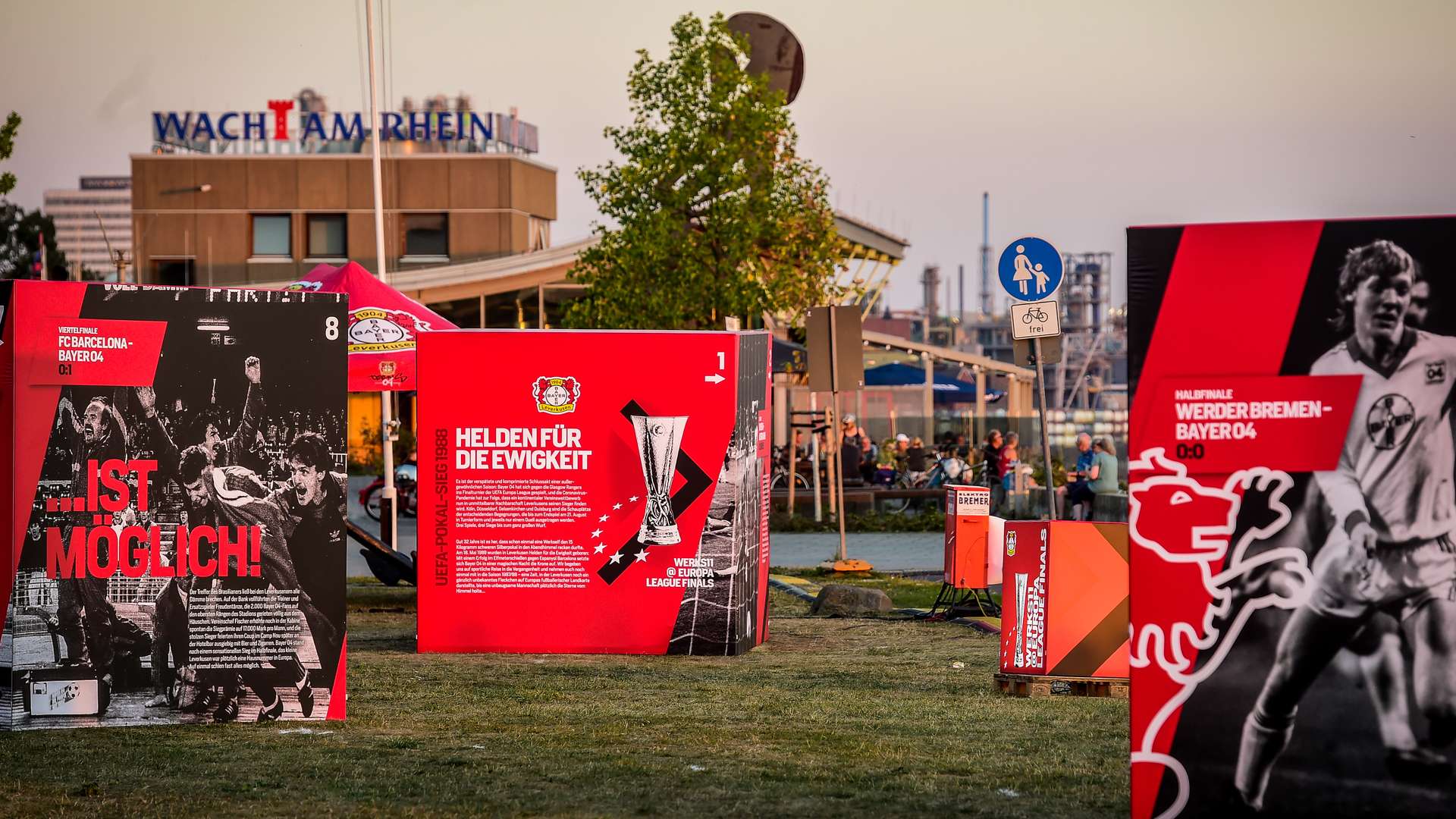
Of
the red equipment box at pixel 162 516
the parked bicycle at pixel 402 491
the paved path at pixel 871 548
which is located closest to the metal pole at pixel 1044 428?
the paved path at pixel 871 548

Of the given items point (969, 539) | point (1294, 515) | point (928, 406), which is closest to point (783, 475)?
point (928, 406)

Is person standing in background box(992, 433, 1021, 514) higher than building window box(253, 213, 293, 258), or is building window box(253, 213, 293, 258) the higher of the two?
building window box(253, 213, 293, 258)

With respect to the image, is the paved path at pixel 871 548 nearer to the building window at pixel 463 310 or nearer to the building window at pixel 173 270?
the building window at pixel 463 310

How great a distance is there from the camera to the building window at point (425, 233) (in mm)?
58938

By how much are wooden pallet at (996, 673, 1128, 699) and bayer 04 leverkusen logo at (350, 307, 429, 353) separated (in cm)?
902

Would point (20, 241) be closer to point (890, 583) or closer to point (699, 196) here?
point (699, 196)

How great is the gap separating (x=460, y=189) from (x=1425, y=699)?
5512cm

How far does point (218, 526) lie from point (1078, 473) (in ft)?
59.0

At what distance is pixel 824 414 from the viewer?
28891mm

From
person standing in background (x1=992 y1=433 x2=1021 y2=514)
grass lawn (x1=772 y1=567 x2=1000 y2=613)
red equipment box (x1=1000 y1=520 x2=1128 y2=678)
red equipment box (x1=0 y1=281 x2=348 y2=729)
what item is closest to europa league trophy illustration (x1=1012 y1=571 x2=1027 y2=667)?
red equipment box (x1=1000 y1=520 x2=1128 y2=678)

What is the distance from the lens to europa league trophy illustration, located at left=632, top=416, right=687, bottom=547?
12.1 meters

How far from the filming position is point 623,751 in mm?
8023

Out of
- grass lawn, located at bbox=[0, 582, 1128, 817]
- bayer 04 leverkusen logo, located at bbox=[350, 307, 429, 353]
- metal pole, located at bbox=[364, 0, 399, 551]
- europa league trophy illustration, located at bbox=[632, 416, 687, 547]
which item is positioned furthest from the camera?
metal pole, located at bbox=[364, 0, 399, 551]

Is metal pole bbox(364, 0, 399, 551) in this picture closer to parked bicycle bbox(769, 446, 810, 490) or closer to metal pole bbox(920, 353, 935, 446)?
parked bicycle bbox(769, 446, 810, 490)
